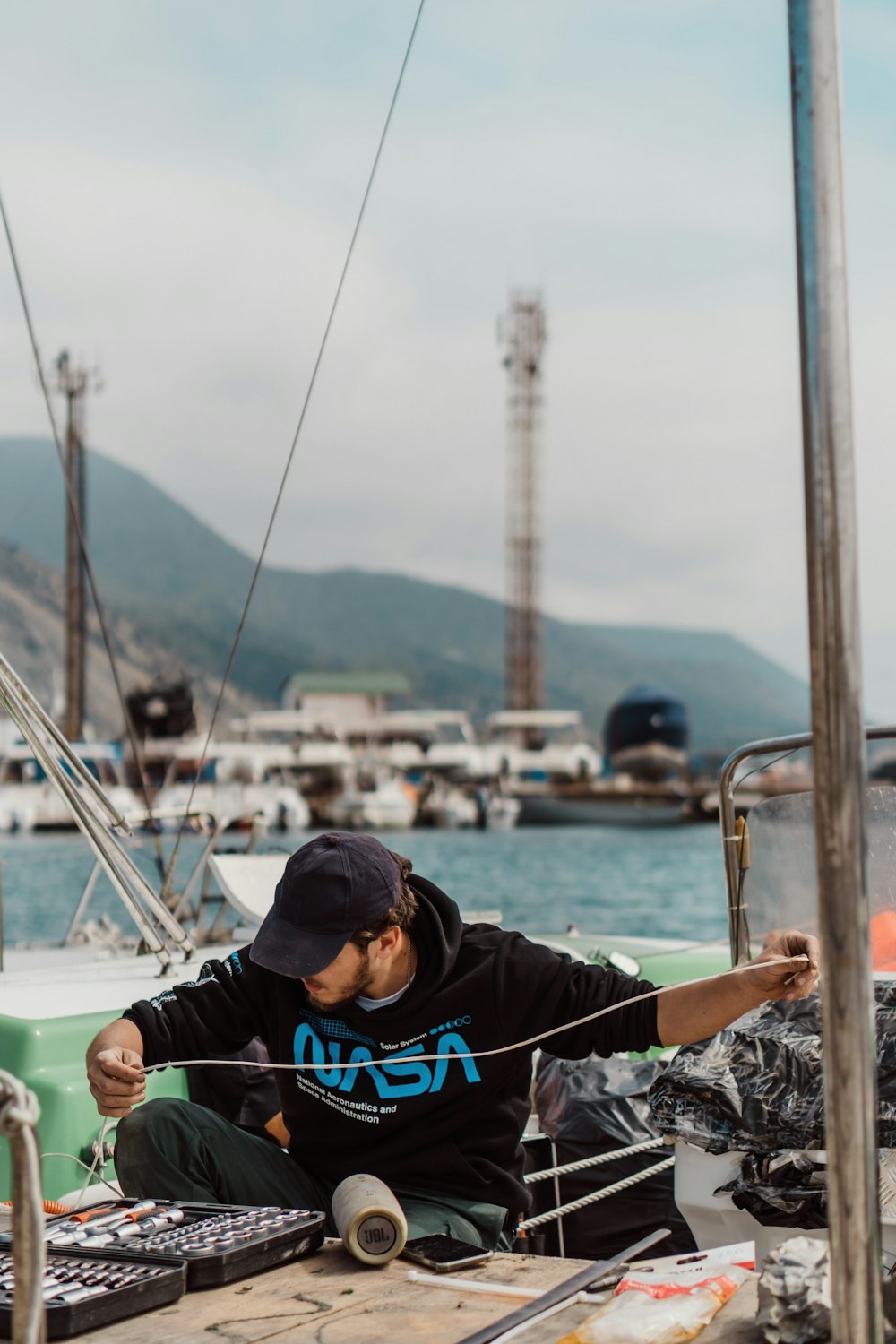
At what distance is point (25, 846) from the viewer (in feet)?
156

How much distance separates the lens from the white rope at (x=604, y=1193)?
11.6 ft

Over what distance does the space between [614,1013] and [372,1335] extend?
851 mm

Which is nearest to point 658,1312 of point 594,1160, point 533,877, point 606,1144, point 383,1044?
point 383,1044

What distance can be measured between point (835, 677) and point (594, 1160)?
2569 millimetres

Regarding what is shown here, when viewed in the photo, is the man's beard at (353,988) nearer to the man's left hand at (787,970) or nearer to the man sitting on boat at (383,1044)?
the man sitting on boat at (383,1044)

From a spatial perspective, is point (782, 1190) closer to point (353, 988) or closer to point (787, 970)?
point (787, 970)

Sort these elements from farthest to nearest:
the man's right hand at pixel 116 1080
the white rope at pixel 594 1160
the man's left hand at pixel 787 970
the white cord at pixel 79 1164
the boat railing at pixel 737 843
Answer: the white rope at pixel 594 1160
the boat railing at pixel 737 843
the white cord at pixel 79 1164
the man's right hand at pixel 116 1080
the man's left hand at pixel 787 970

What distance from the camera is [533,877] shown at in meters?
36.2

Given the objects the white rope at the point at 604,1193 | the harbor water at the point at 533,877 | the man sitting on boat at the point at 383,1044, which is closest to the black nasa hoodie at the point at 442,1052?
the man sitting on boat at the point at 383,1044

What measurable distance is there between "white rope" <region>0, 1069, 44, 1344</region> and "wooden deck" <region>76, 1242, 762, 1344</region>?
0.48 m

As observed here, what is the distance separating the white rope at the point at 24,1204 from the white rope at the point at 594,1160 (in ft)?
7.02

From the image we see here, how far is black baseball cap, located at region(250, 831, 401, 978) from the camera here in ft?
8.71

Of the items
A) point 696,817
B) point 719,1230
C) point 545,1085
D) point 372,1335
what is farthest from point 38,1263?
point 696,817

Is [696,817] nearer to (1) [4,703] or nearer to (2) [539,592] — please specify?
(2) [539,592]
